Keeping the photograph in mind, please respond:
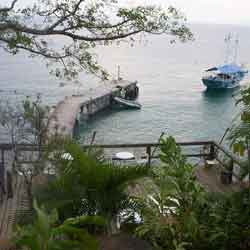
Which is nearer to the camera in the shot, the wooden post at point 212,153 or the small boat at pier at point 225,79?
the wooden post at point 212,153

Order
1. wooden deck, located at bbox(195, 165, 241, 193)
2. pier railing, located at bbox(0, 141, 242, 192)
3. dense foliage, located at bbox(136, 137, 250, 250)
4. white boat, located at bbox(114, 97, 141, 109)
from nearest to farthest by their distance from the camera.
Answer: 1. dense foliage, located at bbox(136, 137, 250, 250)
2. pier railing, located at bbox(0, 141, 242, 192)
3. wooden deck, located at bbox(195, 165, 241, 193)
4. white boat, located at bbox(114, 97, 141, 109)

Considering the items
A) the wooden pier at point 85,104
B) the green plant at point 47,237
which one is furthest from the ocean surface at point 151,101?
the green plant at point 47,237

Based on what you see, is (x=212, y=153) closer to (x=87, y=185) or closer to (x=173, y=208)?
(x=173, y=208)

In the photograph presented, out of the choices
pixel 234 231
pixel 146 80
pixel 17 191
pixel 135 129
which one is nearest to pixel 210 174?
pixel 17 191

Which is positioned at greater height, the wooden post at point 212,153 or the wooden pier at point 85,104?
the wooden post at point 212,153

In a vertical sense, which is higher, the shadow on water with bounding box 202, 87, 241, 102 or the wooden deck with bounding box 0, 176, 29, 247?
the wooden deck with bounding box 0, 176, 29, 247

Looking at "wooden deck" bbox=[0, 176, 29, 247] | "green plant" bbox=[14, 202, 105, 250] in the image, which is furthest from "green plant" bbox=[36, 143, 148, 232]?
"wooden deck" bbox=[0, 176, 29, 247]

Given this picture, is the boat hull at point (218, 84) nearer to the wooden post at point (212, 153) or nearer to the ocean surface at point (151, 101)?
the ocean surface at point (151, 101)

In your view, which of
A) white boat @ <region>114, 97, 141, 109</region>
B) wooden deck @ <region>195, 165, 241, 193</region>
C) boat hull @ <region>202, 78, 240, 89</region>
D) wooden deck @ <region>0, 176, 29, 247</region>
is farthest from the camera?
boat hull @ <region>202, 78, 240, 89</region>

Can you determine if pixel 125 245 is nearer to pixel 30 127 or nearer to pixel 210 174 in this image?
pixel 30 127

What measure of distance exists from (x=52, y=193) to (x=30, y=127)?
3.25 metres

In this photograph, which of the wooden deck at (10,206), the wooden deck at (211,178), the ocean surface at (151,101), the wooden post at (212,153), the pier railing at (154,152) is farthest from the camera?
the ocean surface at (151,101)

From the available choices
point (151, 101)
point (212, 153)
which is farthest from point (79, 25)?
point (151, 101)

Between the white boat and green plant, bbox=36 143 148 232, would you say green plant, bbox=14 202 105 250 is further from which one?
the white boat
